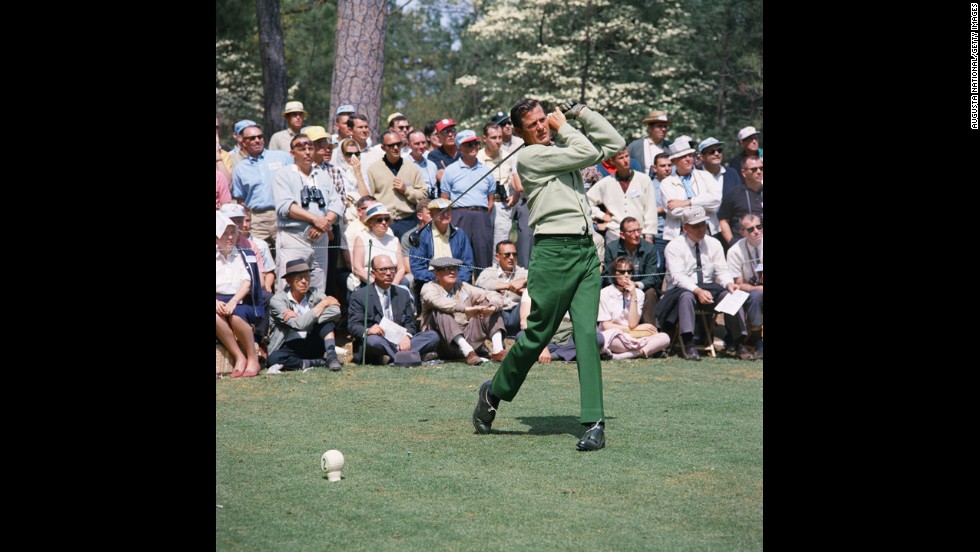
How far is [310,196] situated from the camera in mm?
11711

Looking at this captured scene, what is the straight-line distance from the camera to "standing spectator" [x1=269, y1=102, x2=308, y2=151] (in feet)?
44.1

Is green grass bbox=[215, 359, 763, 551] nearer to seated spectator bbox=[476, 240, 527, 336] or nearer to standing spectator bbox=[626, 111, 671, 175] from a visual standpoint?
seated spectator bbox=[476, 240, 527, 336]

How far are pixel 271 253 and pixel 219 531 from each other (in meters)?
6.89

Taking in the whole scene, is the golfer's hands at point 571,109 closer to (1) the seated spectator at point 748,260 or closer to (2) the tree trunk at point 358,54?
(1) the seated spectator at point 748,260

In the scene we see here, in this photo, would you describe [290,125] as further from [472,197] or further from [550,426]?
[550,426]

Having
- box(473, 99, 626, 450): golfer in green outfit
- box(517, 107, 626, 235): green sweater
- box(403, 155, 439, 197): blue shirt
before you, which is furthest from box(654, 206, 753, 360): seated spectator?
box(517, 107, 626, 235): green sweater

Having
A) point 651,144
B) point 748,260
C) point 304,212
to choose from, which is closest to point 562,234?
point 304,212

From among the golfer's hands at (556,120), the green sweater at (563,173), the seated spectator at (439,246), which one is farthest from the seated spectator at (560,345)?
the golfer's hands at (556,120)

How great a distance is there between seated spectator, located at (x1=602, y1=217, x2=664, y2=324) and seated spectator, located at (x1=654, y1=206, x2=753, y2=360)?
148mm

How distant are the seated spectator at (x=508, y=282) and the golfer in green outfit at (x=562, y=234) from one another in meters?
4.56

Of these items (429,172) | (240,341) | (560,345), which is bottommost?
(560,345)

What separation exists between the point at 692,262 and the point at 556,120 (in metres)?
5.44

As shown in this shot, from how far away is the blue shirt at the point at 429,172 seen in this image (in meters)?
13.3

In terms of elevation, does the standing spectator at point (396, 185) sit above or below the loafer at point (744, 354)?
above
